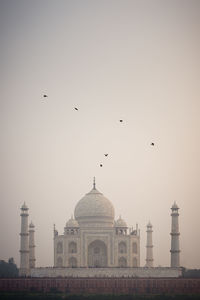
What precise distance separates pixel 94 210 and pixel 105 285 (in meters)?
16.3

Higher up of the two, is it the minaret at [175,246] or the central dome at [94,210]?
the central dome at [94,210]

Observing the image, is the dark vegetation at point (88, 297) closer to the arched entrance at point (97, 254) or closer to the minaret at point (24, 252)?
the minaret at point (24, 252)

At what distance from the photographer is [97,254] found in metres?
75.6

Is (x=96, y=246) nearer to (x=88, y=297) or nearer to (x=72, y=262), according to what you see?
(x=72, y=262)

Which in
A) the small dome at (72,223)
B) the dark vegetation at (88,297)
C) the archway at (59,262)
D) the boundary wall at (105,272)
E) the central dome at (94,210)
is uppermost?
the central dome at (94,210)

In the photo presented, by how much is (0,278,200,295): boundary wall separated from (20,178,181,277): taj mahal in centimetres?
686

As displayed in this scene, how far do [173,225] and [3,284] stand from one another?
57.9 feet

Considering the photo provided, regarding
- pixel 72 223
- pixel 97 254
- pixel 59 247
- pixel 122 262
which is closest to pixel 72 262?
pixel 59 247

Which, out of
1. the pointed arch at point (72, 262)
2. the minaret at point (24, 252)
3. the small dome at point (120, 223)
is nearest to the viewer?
the minaret at point (24, 252)

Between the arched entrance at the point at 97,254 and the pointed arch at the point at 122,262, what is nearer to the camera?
the pointed arch at the point at 122,262

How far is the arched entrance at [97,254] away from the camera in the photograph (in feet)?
247

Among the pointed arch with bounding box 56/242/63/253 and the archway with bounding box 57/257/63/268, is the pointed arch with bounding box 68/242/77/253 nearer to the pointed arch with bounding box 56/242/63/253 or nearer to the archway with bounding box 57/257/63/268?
the pointed arch with bounding box 56/242/63/253

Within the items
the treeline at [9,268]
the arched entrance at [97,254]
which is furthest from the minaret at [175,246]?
the treeline at [9,268]

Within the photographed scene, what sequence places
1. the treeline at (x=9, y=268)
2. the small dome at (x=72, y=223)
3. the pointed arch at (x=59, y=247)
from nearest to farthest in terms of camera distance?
1. the pointed arch at (x=59, y=247)
2. the small dome at (x=72, y=223)
3. the treeline at (x=9, y=268)
